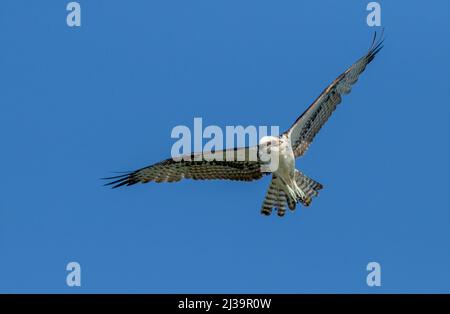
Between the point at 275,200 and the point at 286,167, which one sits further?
the point at 275,200

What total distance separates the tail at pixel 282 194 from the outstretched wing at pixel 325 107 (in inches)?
17.7

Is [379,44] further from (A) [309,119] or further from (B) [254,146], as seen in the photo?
(B) [254,146]

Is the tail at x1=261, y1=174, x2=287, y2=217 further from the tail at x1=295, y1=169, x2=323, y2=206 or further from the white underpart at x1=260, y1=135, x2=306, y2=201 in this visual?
the tail at x1=295, y1=169, x2=323, y2=206

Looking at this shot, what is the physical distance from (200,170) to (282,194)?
141 cm

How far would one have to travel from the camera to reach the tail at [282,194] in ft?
47.1

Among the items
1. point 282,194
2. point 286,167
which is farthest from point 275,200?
→ point 286,167

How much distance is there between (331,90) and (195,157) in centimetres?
250

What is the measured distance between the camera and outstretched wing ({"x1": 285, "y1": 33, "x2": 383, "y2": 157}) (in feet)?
46.8

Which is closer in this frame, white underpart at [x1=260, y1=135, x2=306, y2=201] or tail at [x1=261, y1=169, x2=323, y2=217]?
white underpart at [x1=260, y1=135, x2=306, y2=201]

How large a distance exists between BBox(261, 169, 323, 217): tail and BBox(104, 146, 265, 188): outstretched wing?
13.5 inches

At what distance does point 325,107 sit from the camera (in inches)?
569

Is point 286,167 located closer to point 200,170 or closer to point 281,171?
point 281,171

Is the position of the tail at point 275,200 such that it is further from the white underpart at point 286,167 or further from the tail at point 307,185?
the tail at point 307,185
